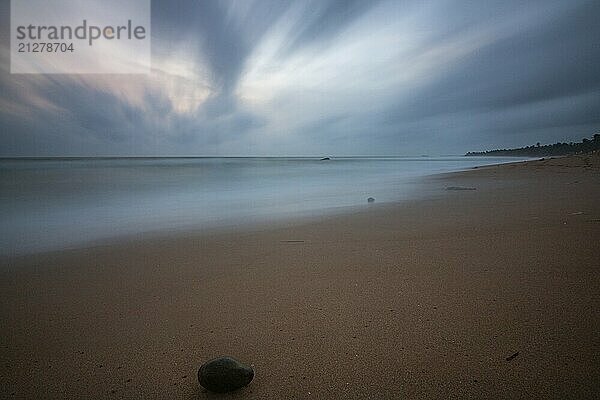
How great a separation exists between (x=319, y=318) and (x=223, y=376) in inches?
32.4

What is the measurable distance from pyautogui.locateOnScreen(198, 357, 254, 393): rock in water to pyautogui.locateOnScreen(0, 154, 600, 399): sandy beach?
0.18 feet

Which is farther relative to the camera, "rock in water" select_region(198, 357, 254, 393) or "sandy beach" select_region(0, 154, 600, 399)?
"sandy beach" select_region(0, 154, 600, 399)

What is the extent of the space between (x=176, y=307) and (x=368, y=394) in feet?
5.02

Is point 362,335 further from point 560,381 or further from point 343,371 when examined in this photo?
point 560,381

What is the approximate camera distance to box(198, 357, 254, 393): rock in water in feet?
4.75

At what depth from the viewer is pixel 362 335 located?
1.90m

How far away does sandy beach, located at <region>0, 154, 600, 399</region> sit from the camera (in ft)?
5.08

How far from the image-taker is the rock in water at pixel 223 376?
1.45 metres

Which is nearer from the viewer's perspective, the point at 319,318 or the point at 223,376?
the point at 223,376

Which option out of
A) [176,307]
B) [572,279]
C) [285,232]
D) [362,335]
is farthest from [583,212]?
[176,307]

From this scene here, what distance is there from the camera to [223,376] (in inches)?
57.0

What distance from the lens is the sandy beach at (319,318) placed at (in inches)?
61.0

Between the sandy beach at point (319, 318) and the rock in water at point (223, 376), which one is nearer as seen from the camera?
the rock in water at point (223, 376)

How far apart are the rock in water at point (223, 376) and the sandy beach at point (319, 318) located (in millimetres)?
55
